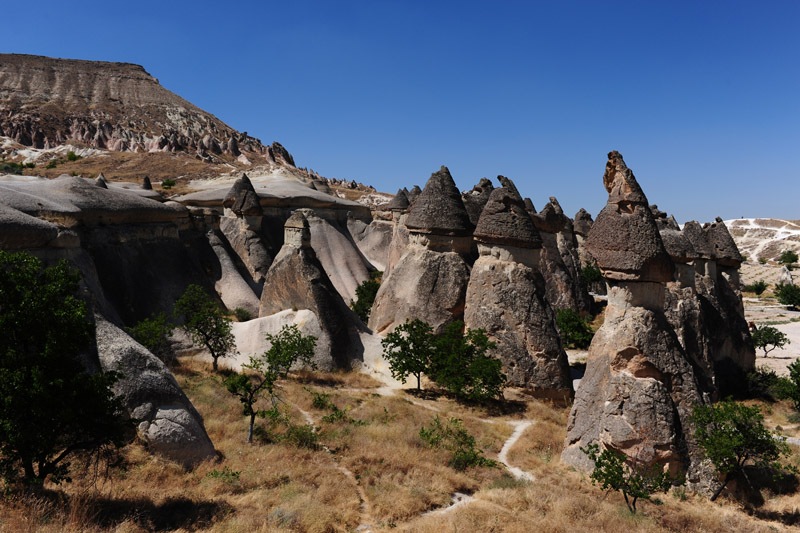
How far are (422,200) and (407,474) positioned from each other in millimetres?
9405

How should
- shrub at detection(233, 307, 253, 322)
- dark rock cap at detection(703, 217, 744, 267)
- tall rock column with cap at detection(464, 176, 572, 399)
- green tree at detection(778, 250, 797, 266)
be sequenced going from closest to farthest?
1. tall rock column with cap at detection(464, 176, 572, 399)
2. dark rock cap at detection(703, 217, 744, 267)
3. shrub at detection(233, 307, 253, 322)
4. green tree at detection(778, 250, 797, 266)

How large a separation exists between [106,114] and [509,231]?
270 ft

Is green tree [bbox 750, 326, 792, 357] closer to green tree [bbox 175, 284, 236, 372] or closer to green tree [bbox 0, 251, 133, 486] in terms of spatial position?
green tree [bbox 175, 284, 236, 372]

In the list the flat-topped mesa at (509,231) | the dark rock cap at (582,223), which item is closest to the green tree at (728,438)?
the flat-topped mesa at (509,231)

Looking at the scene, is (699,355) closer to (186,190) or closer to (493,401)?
(493,401)

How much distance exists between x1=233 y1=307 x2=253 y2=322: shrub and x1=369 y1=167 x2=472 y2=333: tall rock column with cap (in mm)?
4615

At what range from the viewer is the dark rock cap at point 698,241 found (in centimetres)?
1562

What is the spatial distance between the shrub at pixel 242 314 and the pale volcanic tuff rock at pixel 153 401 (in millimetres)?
9717

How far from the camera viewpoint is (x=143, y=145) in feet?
226

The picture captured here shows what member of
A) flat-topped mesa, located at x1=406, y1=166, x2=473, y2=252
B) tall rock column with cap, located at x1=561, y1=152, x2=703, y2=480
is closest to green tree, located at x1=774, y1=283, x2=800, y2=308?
flat-topped mesa, located at x1=406, y1=166, x2=473, y2=252

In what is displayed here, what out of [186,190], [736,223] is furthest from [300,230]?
[736,223]

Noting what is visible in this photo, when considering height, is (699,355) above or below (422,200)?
below

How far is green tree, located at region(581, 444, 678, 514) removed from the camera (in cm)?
712

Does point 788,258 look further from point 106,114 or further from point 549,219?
point 106,114
